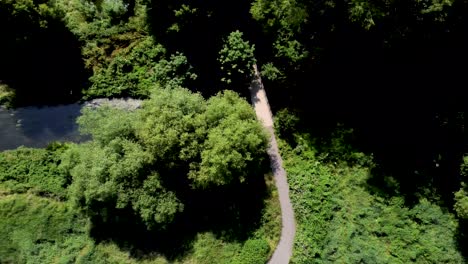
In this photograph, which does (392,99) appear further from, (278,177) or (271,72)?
(278,177)

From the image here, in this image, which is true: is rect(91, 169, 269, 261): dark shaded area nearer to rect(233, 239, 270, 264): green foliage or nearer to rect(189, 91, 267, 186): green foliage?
rect(233, 239, 270, 264): green foliage

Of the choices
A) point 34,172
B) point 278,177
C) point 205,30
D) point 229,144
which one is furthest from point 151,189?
point 205,30

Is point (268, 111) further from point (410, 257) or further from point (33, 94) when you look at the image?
point (33, 94)

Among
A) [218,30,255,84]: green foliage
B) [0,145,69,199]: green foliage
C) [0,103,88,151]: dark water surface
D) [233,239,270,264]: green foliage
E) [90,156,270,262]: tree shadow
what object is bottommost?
[233,239,270,264]: green foliage

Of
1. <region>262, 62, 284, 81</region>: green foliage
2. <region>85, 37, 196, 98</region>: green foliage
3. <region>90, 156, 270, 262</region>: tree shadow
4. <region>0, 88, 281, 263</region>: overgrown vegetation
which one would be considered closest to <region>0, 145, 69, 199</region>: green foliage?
<region>0, 88, 281, 263</region>: overgrown vegetation

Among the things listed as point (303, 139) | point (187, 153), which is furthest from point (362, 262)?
point (187, 153)
